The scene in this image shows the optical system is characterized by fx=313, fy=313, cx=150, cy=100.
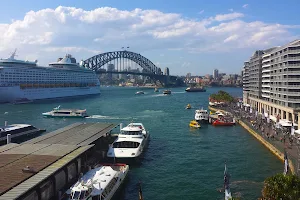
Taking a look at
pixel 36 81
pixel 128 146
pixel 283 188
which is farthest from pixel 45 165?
pixel 36 81

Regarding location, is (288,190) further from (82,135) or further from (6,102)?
(6,102)

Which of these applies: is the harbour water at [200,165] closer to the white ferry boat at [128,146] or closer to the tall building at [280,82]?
the white ferry boat at [128,146]

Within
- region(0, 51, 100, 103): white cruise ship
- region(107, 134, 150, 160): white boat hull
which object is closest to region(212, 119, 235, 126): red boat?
region(107, 134, 150, 160): white boat hull

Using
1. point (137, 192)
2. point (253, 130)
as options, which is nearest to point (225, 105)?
point (253, 130)

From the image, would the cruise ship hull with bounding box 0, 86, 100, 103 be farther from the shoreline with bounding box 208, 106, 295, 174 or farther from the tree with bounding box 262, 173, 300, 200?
the tree with bounding box 262, 173, 300, 200

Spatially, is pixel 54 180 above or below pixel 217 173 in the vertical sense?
above

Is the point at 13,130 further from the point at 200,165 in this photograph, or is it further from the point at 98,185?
the point at 98,185
